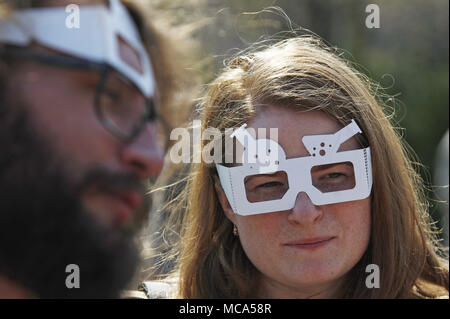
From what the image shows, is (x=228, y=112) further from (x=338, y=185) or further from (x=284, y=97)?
(x=338, y=185)

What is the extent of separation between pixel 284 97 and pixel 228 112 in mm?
257

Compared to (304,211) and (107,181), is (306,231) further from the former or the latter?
(107,181)

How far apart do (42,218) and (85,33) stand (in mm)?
443

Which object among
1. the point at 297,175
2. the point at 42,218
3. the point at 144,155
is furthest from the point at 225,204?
the point at 42,218

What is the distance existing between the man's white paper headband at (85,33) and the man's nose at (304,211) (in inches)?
29.4

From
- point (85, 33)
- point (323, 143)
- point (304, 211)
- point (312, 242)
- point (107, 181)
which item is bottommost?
point (312, 242)

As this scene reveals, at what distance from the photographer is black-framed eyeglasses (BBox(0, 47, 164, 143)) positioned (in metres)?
1.42

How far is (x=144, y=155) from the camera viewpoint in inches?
59.0

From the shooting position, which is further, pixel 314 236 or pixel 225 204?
pixel 225 204

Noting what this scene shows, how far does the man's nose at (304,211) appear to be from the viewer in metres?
2.09

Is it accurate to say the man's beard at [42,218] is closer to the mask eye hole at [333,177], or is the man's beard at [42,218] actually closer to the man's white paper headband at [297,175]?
the man's white paper headband at [297,175]

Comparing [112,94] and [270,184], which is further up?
[112,94]

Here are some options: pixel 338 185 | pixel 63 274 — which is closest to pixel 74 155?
pixel 63 274

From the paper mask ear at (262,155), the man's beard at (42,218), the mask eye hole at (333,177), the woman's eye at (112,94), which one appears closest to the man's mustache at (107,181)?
the man's beard at (42,218)
